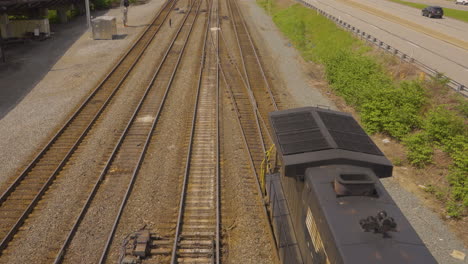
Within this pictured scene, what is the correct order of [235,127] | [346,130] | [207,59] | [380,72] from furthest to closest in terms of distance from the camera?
1. [207,59]
2. [380,72]
3. [235,127]
4. [346,130]

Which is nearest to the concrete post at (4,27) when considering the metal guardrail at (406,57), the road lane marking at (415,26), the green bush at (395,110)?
the metal guardrail at (406,57)

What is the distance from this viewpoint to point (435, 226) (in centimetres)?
1253

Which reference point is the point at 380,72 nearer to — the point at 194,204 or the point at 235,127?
the point at 235,127

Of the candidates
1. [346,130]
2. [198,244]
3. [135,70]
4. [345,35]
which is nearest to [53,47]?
[135,70]

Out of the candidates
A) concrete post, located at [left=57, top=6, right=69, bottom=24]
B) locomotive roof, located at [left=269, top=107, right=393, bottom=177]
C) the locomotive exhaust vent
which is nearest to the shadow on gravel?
concrete post, located at [left=57, top=6, right=69, bottom=24]

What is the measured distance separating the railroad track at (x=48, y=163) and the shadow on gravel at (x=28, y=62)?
181 inches

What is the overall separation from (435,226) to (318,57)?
74.8ft

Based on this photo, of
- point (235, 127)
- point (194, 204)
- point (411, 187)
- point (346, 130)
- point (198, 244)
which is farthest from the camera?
point (235, 127)

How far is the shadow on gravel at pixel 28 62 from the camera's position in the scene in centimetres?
2350

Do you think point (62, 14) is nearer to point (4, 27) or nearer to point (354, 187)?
point (4, 27)

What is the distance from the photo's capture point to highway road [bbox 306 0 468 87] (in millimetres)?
27075

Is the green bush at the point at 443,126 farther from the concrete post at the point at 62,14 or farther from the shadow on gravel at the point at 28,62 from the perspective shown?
the concrete post at the point at 62,14

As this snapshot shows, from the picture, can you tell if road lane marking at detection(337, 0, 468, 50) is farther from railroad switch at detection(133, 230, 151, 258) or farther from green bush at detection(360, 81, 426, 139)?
railroad switch at detection(133, 230, 151, 258)

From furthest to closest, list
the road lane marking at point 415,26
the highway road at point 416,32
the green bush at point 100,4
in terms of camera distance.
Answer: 1. the green bush at point 100,4
2. the road lane marking at point 415,26
3. the highway road at point 416,32
